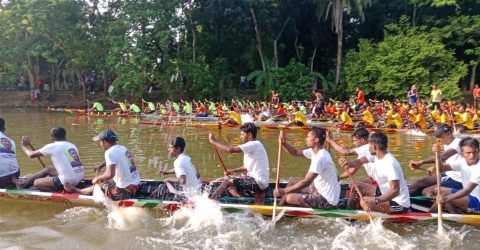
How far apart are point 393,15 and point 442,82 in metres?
7.17

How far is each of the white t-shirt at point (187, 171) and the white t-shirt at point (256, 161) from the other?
0.83 m

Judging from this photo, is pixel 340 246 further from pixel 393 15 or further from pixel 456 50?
pixel 393 15

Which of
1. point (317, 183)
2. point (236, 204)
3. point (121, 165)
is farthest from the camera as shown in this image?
point (121, 165)

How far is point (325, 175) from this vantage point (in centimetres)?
601

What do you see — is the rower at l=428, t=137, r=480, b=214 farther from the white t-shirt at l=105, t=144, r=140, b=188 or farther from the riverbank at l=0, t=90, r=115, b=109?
the riverbank at l=0, t=90, r=115, b=109

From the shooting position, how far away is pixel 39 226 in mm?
6590

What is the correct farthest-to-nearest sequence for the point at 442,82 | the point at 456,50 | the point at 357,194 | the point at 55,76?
the point at 55,76 → the point at 456,50 → the point at 442,82 → the point at 357,194

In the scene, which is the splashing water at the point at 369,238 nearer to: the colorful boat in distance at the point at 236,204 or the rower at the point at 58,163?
the colorful boat in distance at the point at 236,204

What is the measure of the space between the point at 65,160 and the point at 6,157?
1311mm

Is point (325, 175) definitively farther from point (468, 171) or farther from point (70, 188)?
point (70, 188)

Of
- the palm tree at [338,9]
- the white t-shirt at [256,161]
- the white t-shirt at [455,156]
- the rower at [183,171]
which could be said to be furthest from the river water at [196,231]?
the palm tree at [338,9]

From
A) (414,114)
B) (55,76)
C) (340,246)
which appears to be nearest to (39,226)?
(340,246)

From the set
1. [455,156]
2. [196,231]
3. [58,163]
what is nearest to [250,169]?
[196,231]

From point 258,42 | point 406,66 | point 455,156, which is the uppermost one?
point 258,42
